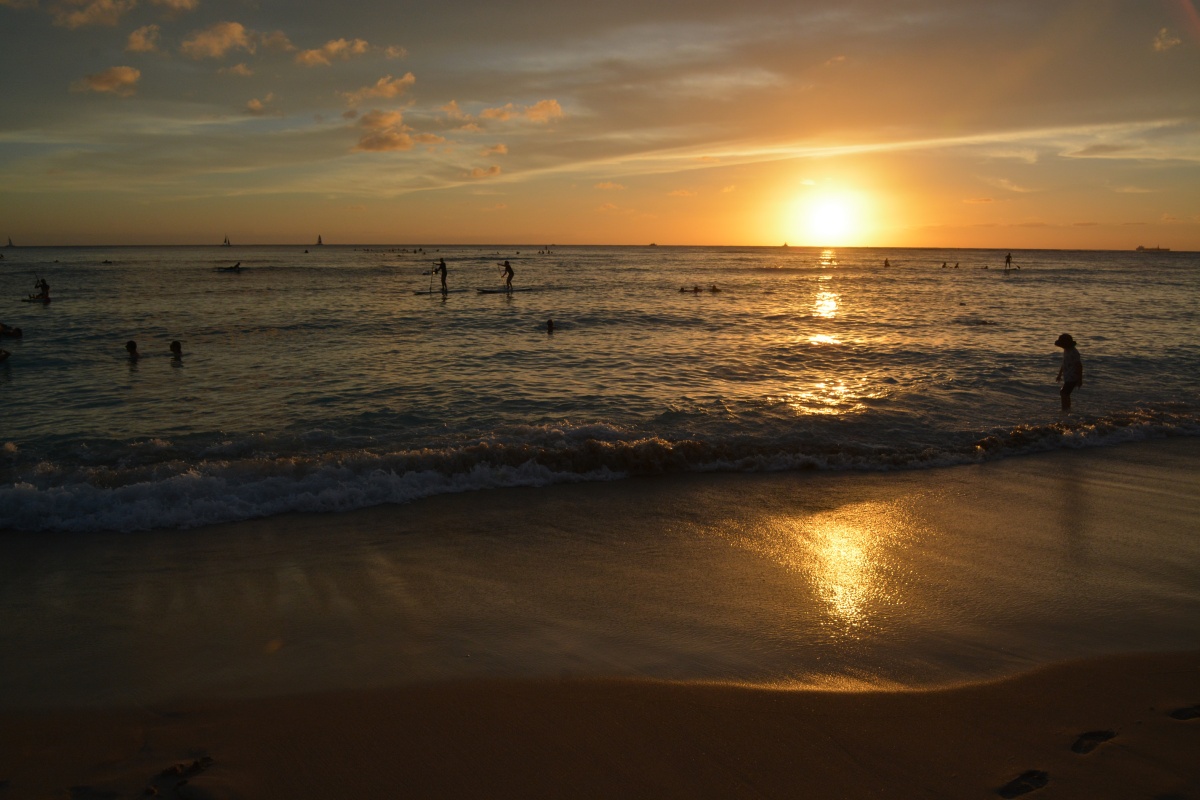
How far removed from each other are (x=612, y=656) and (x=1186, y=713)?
3.73 m

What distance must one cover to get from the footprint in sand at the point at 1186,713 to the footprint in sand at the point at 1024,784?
4.14 feet

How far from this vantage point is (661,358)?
1977 centimetres

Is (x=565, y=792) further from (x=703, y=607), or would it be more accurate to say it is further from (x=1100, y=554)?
(x=1100, y=554)

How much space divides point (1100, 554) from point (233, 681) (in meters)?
8.02

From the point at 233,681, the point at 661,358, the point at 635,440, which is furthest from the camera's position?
the point at 661,358

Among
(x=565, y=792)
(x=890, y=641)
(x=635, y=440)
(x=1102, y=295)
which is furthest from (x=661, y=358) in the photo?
(x=1102, y=295)

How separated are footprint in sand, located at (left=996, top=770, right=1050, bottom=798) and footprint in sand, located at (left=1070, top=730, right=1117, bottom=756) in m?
0.38

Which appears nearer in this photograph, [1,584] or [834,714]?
[834,714]

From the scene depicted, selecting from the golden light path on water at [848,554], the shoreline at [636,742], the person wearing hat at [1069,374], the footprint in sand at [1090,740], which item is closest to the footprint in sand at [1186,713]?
the shoreline at [636,742]

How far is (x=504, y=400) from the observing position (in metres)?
14.2

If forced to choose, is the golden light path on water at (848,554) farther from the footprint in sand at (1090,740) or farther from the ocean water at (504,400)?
the ocean water at (504,400)

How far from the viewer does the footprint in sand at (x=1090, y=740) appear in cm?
397

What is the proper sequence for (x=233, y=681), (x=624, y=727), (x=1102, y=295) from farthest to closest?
(x=1102, y=295) → (x=233, y=681) → (x=624, y=727)

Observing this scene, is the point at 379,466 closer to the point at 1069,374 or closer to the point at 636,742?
the point at 636,742
